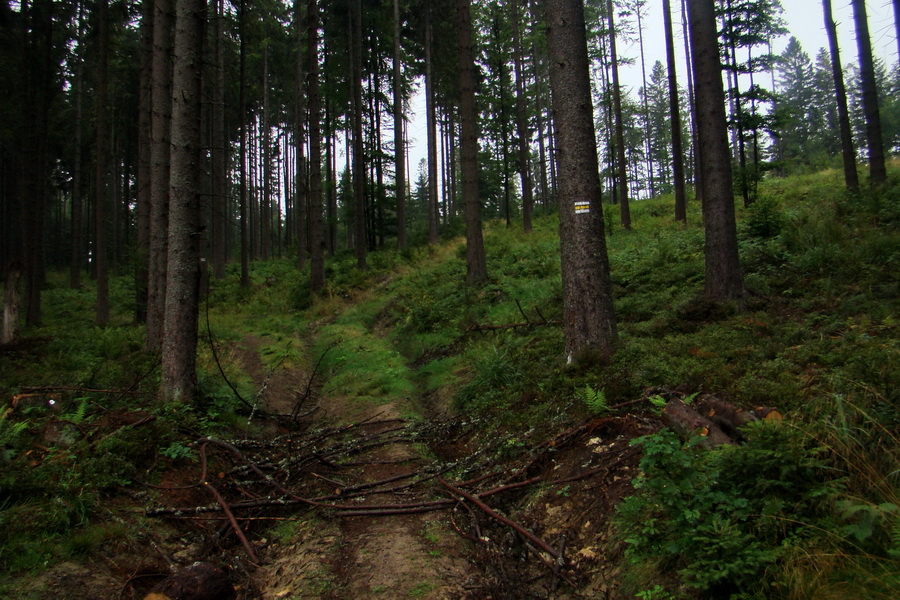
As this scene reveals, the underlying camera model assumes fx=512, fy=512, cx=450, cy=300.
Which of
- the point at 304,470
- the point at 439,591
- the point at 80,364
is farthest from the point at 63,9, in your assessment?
the point at 439,591

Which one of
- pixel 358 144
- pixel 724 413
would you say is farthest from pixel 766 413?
pixel 358 144

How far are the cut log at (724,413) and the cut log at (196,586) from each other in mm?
4054

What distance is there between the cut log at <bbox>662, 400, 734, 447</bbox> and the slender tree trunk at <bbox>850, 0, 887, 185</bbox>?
14621 millimetres

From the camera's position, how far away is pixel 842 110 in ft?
55.1

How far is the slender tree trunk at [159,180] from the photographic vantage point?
10609 millimetres

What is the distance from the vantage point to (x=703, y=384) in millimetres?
5199

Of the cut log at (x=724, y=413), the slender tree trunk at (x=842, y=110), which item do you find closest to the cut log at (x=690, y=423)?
the cut log at (x=724, y=413)

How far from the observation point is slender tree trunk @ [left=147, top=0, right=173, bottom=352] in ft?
34.8

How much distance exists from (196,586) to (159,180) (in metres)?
9.33

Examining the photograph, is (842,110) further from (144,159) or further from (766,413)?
(144,159)

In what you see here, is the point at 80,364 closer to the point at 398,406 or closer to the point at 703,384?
the point at 398,406

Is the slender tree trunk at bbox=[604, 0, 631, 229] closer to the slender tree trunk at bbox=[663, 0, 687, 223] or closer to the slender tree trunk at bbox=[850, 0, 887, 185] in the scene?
the slender tree trunk at bbox=[663, 0, 687, 223]

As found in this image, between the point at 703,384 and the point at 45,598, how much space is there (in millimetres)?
5631

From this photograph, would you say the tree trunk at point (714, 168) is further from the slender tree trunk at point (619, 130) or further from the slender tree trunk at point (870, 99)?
the slender tree trunk at point (619, 130)
